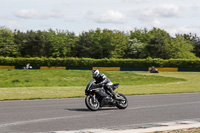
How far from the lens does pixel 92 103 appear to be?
12.3m

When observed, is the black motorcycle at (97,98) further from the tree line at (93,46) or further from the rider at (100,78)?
the tree line at (93,46)

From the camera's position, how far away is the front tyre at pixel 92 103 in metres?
12.1

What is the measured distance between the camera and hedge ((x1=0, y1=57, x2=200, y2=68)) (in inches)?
2785

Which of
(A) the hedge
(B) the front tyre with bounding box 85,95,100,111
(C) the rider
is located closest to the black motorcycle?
(B) the front tyre with bounding box 85,95,100,111

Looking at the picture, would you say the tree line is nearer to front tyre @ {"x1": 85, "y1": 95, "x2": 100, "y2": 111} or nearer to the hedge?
the hedge

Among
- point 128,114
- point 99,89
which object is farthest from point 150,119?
point 99,89

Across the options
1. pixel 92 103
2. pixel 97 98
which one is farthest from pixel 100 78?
pixel 92 103

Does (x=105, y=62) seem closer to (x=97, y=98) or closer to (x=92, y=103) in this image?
(x=97, y=98)

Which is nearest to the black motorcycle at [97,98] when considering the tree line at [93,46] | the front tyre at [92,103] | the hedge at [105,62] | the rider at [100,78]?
the front tyre at [92,103]

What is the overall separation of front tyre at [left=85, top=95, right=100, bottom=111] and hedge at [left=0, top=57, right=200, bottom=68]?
195ft

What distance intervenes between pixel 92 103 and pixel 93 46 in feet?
299

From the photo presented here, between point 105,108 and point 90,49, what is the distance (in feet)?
288

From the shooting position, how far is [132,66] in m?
71.9

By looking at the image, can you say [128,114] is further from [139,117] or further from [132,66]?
[132,66]
